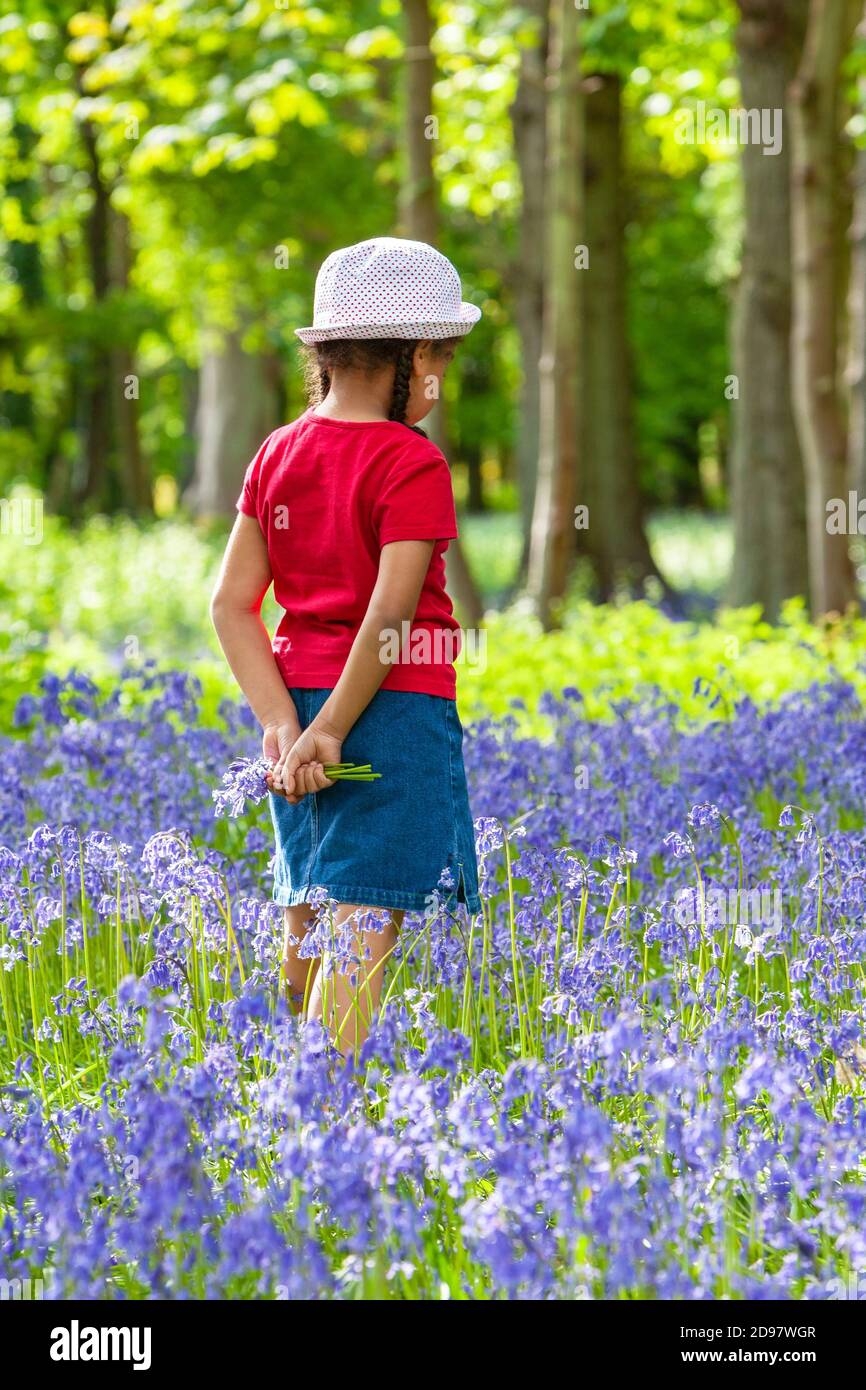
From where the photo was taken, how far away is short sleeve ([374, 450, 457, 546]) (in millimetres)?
3307

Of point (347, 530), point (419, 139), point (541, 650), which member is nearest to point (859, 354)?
point (419, 139)

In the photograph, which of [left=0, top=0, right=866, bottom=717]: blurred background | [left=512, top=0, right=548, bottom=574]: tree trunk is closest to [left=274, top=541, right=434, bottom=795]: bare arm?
[left=0, top=0, right=866, bottom=717]: blurred background

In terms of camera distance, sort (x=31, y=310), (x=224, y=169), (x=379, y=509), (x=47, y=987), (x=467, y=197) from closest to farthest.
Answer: (x=379, y=509) < (x=47, y=987) < (x=467, y=197) < (x=224, y=169) < (x=31, y=310)

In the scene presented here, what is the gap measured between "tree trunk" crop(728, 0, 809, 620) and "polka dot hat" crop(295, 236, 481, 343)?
8.18m

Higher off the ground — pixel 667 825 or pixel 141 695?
pixel 141 695

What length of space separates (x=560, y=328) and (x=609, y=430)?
4.83 metres

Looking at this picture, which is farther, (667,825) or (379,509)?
(667,825)

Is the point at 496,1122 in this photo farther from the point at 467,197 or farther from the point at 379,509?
the point at 467,197

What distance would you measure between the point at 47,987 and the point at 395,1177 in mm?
1566

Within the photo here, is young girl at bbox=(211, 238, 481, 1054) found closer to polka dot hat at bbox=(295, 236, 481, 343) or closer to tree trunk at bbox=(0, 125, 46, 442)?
polka dot hat at bbox=(295, 236, 481, 343)

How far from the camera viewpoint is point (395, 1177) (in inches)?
106

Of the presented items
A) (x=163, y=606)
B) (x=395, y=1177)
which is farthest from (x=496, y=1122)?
(x=163, y=606)

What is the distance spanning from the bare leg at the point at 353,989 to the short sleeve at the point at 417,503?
2.52 feet
